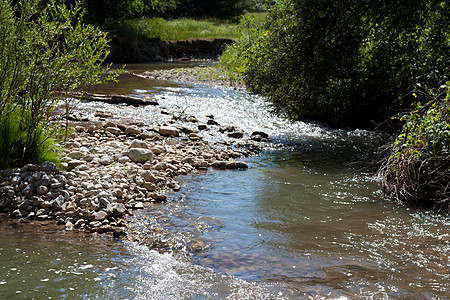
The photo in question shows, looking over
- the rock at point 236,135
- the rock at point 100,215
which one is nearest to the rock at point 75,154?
the rock at point 100,215

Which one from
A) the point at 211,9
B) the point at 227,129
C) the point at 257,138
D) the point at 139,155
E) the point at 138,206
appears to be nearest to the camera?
the point at 138,206

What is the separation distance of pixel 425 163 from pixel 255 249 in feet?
10.6

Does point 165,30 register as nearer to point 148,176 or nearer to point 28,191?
point 148,176

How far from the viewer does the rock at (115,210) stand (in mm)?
5858

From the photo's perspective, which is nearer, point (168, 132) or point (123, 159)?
point (123, 159)

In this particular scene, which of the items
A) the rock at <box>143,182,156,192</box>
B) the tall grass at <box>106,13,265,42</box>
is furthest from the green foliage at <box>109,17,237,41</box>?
the rock at <box>143,182,156,192</box>

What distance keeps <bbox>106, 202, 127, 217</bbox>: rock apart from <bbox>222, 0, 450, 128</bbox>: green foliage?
21.7 ft

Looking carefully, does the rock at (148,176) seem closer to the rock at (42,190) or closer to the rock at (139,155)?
the rock at (139,155)

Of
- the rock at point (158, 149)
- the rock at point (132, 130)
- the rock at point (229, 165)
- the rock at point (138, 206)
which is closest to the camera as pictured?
the rock at point (138, 206)

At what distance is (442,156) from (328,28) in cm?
545

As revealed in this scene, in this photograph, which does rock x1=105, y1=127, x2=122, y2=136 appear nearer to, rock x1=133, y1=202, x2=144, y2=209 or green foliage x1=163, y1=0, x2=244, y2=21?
rock x1=133, y1=202, x2=144, y2=209

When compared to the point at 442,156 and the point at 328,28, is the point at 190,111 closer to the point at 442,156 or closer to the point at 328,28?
the point at 328,28

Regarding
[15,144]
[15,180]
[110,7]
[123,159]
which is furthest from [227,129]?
[110,7]

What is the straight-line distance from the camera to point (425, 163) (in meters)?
6.60
